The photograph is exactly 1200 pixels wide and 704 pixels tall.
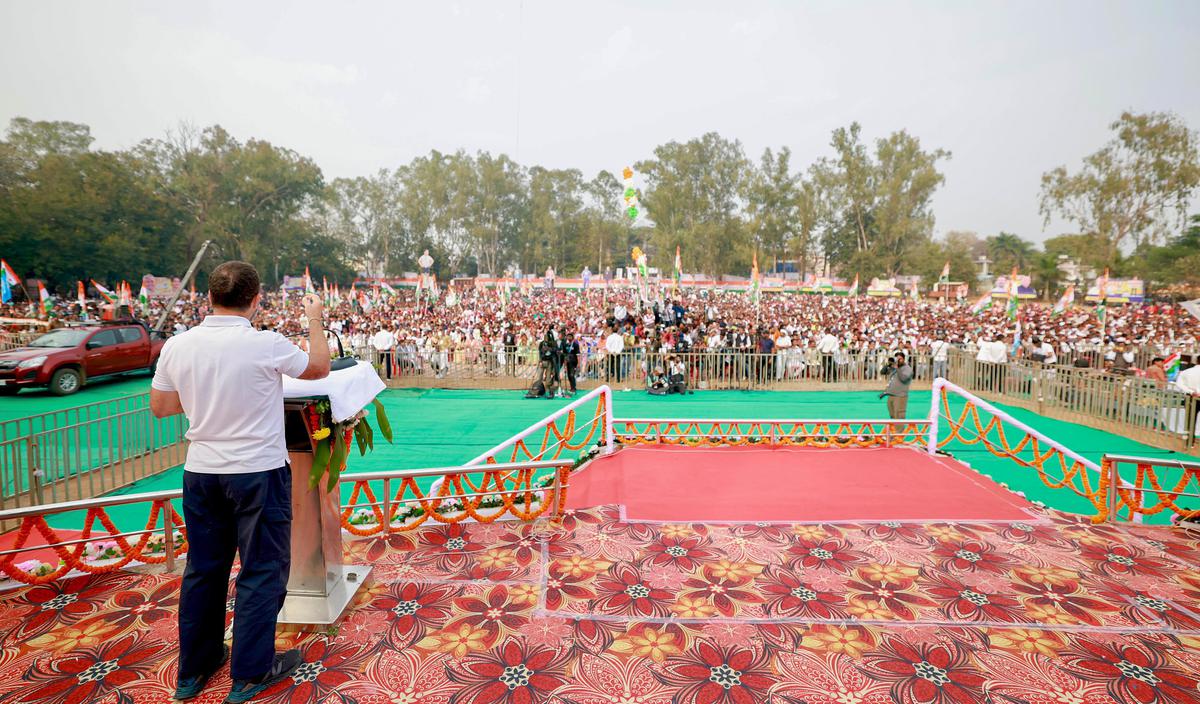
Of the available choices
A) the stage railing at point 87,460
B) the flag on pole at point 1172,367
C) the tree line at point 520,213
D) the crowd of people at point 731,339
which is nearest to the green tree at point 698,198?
the tree line at point 520,213

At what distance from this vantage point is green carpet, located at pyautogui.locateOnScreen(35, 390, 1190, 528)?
21.3 feet

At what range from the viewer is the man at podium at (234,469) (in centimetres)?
204

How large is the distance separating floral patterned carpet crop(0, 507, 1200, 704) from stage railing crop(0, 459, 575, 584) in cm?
12

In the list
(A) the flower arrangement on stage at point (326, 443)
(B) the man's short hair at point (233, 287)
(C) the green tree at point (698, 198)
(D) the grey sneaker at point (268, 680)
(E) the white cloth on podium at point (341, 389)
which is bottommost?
(D) the grey sneaker at point (268, 680)

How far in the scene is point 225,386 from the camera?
6.66ft

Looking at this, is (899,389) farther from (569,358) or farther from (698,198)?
(698,198)

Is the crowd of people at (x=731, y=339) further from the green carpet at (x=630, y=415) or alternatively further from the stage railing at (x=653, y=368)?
the green carpet at (x=630, y=415)

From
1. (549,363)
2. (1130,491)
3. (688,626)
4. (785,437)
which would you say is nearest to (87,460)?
(688,626)

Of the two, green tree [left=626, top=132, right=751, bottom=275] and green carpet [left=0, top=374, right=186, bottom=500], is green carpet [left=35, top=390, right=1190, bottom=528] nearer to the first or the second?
green carpet [left=0, top=374, right=186, bottom=500]

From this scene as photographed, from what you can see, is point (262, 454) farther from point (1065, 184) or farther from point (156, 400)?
point (1065, 184)

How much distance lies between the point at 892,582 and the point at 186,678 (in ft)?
10.8

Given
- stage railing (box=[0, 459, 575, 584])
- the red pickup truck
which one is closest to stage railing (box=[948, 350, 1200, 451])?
stage railing (box=[0, 459, 575, 584])

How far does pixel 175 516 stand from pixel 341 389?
5.38ft

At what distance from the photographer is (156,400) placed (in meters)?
2.13
